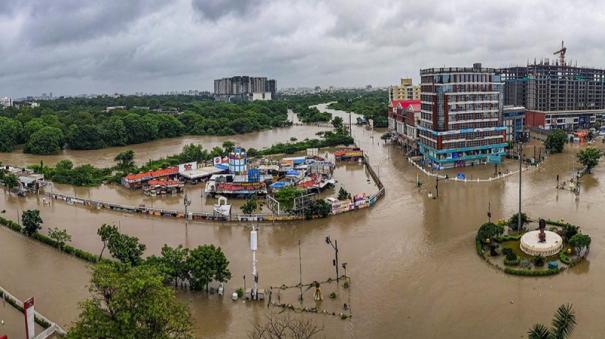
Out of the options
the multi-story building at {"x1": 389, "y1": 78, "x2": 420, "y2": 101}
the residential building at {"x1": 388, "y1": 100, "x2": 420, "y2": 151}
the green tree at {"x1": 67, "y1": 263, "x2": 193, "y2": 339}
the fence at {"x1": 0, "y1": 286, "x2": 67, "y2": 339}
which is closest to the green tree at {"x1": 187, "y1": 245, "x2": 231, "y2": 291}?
the fence at {"x1": 0, "y1": 286, "x2": 67, "y2": 339}

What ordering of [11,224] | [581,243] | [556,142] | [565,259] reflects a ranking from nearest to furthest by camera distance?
[565,259] → [581,243] → [11,224] → [556,142]

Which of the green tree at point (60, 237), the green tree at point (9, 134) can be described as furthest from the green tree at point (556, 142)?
the green tree at point (9, 134)

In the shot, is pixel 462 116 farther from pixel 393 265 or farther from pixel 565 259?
pixel 393 265

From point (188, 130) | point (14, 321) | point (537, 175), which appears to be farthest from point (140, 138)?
point (14, 321)

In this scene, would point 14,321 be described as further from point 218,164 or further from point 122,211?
point 218,164

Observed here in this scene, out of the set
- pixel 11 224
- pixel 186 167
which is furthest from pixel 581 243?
pixel 186 167

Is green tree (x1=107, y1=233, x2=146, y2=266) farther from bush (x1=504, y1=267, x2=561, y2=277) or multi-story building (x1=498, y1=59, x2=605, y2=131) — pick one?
multi-story building (x1=498, y1=59, x2=605, y2=131)

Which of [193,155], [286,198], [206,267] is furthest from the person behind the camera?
[193,155]

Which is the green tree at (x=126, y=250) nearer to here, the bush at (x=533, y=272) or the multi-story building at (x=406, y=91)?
the bush at (x=533, y=272)
